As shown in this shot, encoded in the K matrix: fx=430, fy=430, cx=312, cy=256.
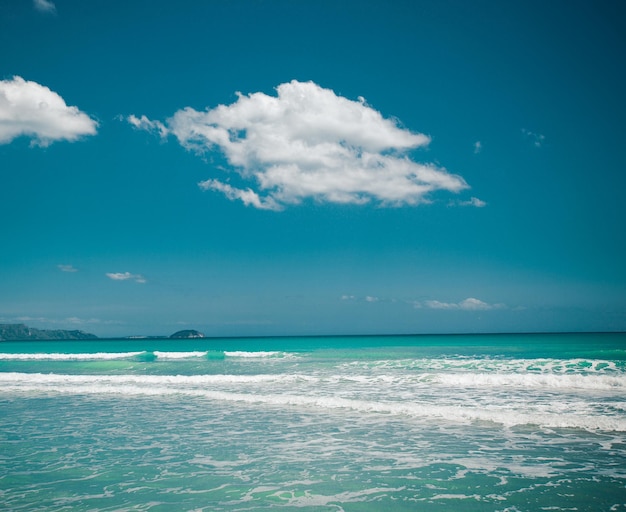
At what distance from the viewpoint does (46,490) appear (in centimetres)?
712

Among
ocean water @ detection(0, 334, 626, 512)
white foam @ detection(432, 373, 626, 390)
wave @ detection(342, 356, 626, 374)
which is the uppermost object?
ocean water @ detection(0, 334, 626, 512)

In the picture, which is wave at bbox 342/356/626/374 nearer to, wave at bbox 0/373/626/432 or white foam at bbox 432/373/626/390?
white foam at bbox 432/373/626/390

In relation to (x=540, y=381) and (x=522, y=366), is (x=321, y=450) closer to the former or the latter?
(x=540, y=381)

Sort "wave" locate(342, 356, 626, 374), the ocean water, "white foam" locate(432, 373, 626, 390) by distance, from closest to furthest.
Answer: the ocean water → "white foam" locate(432, 373, 626, 390) → "wave" locate(342, 356, 626, 374)

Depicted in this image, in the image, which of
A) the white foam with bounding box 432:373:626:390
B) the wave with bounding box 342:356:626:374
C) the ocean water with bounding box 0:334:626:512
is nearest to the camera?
the ocean water with bounding box 0:334:626:512

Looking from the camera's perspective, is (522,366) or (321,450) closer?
(321,450)

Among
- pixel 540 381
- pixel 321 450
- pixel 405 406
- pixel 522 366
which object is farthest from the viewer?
pixel 522 366

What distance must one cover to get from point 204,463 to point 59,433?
5.07 meters

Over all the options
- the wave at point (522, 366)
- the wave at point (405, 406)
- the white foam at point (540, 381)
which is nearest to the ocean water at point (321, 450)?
the wave at point (405, 406)

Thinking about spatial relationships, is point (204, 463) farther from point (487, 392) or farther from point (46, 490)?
point (487, 392)

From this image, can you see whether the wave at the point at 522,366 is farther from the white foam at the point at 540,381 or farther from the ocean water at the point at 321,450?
the ocean water at the point at 321,450

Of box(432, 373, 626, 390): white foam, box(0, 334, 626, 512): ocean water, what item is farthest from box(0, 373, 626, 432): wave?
box(432, 373, 626, 390): white foam

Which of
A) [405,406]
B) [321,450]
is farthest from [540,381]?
[321,450]

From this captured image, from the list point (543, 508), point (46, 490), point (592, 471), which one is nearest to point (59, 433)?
point (46, 490)
